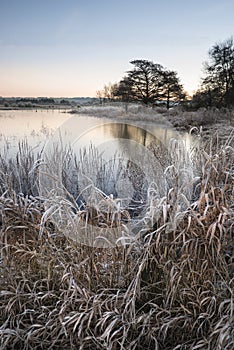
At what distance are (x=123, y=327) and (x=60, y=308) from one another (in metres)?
0.45

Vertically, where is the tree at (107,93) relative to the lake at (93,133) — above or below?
above

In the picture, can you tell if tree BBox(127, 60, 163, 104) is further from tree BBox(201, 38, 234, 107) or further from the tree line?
tree BBox(201, 38, 234, 107)

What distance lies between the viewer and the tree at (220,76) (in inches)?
602

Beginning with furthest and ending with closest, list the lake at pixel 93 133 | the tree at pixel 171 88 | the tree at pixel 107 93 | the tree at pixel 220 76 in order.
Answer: the tree at pixel 220 76 → the tree at pixel 171 88 → the tree at pixel 107 93 → the lake at pixel 93 133

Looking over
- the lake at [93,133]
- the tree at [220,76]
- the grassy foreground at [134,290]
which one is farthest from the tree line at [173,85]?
the grassy foreground at [134,290]

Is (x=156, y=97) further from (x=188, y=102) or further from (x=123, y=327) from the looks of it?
(x=123, y=327)

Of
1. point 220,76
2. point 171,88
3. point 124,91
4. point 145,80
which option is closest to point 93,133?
point 124,91

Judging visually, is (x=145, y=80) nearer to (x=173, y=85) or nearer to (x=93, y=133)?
(x=173, y=85)

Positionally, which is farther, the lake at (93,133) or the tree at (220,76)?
the tree at (220,76)

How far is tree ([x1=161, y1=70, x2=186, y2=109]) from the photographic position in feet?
42.2

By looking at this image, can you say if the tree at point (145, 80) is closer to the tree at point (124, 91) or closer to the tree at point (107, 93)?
the tree at point (124, 91)

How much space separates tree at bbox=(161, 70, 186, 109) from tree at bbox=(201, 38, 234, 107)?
2.21 m

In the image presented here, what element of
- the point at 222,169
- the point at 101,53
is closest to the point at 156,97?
the point at 101,53

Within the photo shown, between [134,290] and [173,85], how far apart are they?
12.4 meters
